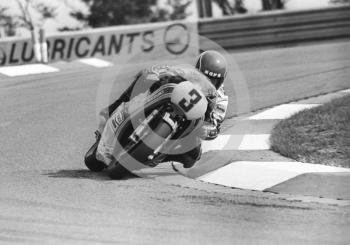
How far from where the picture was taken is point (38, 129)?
1009 centimetres

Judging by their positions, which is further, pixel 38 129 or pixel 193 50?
pixel 193 50

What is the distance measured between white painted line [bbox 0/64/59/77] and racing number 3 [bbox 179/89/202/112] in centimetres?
967

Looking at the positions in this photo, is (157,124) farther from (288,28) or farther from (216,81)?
(288,28)

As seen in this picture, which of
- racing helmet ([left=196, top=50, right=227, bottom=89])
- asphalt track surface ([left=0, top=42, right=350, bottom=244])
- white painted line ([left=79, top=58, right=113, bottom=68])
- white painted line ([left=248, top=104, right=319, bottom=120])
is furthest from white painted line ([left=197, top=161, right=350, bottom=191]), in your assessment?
white painted line ([left=79, top=58, right=113, bottom=68])

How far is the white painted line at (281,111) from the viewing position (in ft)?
34.0

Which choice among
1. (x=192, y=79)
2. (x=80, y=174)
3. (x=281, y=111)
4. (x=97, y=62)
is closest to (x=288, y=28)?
(x=97, y=62)

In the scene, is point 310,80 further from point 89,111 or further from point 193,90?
point 193,90

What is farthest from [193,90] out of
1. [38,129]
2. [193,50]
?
[193,50]

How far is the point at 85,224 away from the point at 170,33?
15.1 m

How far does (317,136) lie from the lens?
8766 millimetres

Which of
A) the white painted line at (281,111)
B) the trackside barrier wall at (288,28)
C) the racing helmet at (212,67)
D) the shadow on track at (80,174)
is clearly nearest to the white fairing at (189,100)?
the racing helmet at (212,67)

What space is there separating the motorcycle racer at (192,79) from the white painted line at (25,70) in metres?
8.73

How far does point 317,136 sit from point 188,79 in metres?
2.27

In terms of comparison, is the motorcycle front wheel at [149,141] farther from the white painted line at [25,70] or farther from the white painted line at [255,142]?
the white painted line at [25,70]
